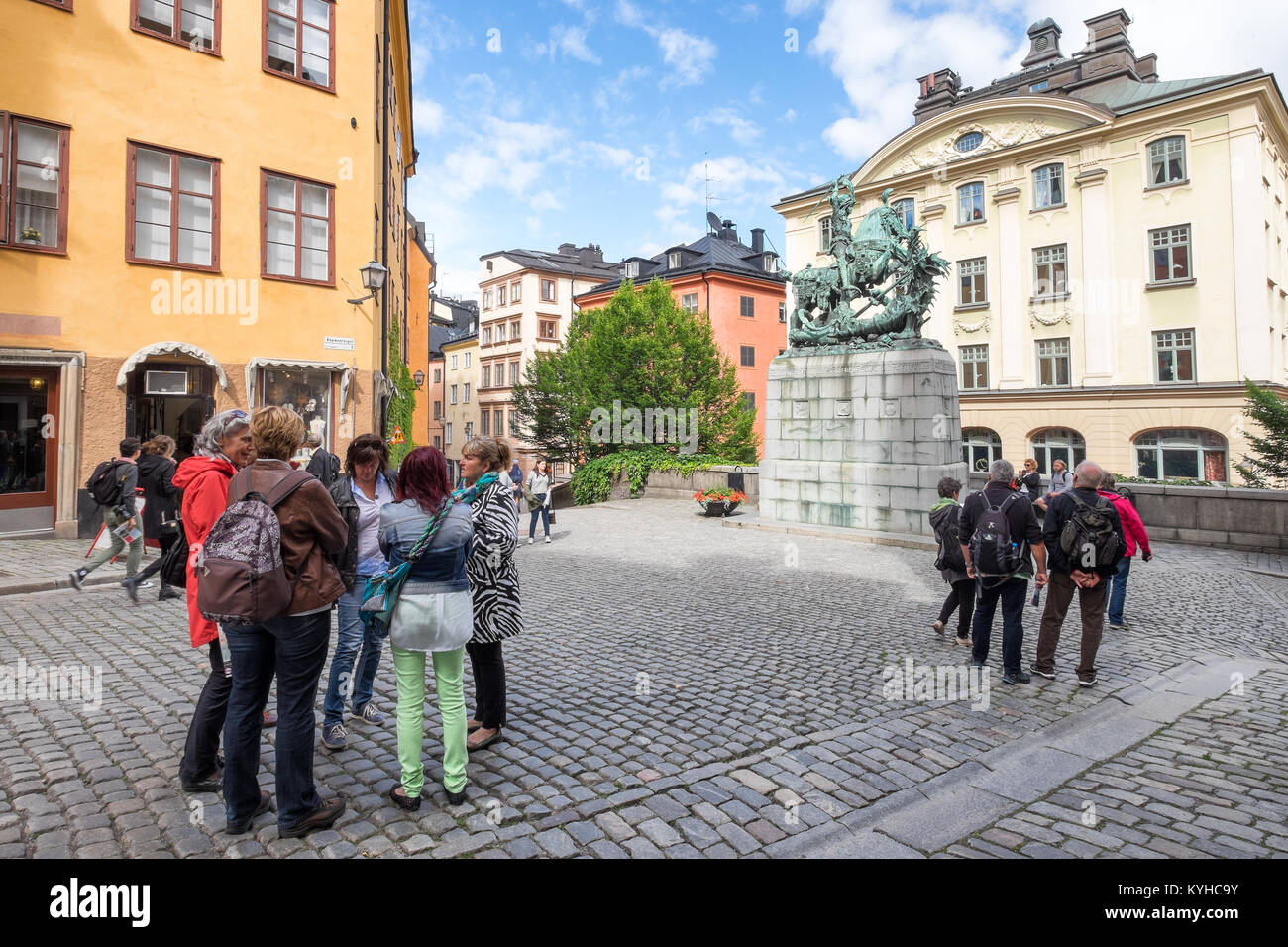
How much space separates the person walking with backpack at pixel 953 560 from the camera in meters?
7.45

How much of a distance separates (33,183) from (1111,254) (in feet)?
117

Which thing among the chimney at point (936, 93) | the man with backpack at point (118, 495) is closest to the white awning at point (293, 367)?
the man with backpack at point (118, 495)

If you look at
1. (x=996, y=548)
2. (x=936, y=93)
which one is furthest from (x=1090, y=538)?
(x=936, y=93)

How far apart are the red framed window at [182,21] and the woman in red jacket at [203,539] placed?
15.4m

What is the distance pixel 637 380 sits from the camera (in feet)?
108

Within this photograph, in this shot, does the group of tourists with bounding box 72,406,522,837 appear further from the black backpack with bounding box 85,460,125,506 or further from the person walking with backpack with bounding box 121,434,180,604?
the black backpack with bounding box 85,460,125,506

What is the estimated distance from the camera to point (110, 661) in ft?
21.7

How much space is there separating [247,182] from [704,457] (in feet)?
58.1

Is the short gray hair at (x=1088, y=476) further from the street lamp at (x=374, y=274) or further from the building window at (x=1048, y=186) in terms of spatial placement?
the building window at (x=1048, y=186)

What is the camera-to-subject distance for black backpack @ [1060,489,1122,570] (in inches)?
245

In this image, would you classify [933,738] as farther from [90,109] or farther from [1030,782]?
[90,109]

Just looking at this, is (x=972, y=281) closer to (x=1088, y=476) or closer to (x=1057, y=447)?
(x=1057, y=447)

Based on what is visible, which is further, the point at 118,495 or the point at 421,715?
the point at 118,495
